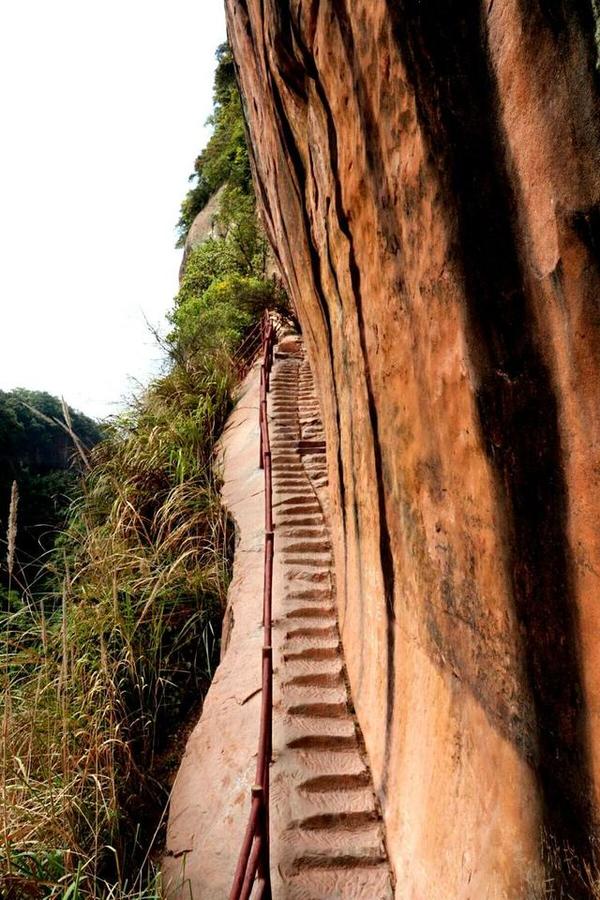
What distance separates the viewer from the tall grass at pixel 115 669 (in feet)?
7.29

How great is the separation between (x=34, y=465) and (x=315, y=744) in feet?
20.3

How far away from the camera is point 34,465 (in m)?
7.61

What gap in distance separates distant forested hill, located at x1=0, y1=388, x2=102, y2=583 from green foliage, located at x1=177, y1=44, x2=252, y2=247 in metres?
6.78

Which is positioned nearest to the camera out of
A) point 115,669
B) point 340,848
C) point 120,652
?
point 340,848

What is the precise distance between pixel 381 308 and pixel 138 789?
8.52 ft

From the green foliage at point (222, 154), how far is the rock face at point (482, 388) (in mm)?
11145

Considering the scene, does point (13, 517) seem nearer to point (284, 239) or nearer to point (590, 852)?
point (590, 852)

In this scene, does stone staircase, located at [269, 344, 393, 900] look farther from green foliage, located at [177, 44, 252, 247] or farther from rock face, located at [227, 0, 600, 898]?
green foliage, located at [177, 44, 252, 247]

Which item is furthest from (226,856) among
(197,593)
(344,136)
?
(344,136)

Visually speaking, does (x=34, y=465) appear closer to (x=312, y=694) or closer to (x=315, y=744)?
(x=312, y=694)

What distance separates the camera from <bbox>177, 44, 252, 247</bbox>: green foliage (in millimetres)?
12141

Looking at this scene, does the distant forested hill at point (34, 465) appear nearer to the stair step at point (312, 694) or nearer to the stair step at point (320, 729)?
the stair step at point (312, 694)

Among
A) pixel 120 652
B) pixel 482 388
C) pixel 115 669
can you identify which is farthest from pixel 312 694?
pixel 482 388

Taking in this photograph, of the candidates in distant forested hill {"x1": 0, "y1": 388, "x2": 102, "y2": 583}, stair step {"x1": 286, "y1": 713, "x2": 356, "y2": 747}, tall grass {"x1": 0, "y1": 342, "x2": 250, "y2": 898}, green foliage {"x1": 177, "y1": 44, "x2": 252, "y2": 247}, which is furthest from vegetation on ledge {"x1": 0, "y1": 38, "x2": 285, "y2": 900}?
green foliage {"x1": 177, "y1": 44, "x2": 252, "y2": 247}
